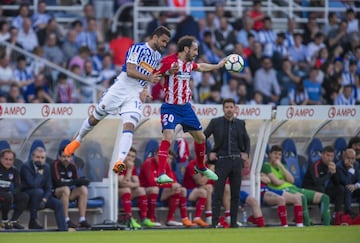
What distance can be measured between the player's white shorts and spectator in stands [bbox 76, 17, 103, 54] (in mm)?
8412

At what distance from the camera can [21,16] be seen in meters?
26.8

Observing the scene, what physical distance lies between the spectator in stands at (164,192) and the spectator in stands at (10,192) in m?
2.35

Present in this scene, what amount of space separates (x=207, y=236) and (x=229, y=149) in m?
4.17

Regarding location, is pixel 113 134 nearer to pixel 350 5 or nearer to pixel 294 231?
pixel 294 231

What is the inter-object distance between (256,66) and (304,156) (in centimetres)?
471

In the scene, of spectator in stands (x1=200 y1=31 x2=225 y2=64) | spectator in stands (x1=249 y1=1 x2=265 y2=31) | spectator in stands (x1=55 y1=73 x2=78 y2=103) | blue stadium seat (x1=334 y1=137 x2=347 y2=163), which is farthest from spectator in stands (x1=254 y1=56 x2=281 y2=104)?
spectator in stands (x1=55 y1=73 x2=78 y2=103)

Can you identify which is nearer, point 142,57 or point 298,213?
point 142,57

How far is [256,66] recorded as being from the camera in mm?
27953

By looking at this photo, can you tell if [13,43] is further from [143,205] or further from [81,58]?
[143,205]

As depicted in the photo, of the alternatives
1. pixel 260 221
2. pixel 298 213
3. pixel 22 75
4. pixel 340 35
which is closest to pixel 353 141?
pixel 298 213

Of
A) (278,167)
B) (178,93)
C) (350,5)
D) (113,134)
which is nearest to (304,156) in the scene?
(278,167)

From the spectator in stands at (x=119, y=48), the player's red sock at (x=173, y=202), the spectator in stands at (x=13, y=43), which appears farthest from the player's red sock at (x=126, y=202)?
the spectator in stands at (x=119, y=48)

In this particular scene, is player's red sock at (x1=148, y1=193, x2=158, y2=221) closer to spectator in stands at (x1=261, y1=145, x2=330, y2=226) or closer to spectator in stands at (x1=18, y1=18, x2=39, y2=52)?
spectator in stands at (x1=261, y1=145, x2=330, y2=226)

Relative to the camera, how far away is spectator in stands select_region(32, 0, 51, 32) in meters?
26.8
